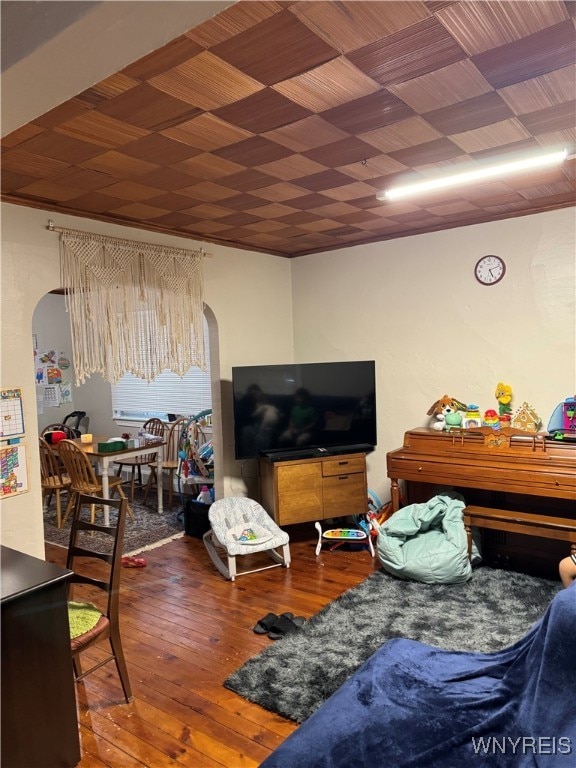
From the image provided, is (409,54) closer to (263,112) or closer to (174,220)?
(263,112)

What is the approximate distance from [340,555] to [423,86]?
3.30 meters

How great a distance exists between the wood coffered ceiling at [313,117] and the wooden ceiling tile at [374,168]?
14mm

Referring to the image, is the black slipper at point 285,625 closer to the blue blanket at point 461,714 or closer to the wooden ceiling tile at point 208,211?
the blue blanket at point 461,714

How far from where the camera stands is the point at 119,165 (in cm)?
258

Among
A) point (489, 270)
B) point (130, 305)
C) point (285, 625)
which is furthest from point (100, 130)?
point (489, 270)

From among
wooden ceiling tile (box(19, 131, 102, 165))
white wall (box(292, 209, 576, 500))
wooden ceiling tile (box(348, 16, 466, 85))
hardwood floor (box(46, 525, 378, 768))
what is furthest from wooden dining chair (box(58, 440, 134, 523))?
wooden ceiling tile (box(348, 16, 466, 85))

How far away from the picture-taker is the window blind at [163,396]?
622cm

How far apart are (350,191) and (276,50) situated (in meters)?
1.52

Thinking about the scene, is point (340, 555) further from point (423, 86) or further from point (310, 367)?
point (423, 86)

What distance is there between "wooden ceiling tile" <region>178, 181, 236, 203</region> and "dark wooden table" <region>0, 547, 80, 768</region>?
80.4 inches

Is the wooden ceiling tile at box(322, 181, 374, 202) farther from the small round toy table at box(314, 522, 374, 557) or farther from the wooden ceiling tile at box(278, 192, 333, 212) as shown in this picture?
the small round toy table at box(314, 522, 374, 557)

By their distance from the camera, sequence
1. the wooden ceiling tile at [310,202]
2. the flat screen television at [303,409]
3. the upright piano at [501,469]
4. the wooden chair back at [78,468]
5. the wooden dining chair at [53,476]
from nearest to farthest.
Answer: the wooden ceiling tile at [310,202] → the upright piano at [501,469] → the flat screen television at [303,409] → the wooden chair back at [78,468] → the wooden dining chair at [53,476]

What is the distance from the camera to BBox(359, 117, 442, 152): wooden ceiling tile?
7.43 feet

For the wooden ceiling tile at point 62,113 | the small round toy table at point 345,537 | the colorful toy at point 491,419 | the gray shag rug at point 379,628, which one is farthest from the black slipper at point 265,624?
the wooden ceiling tile at point 62,113
